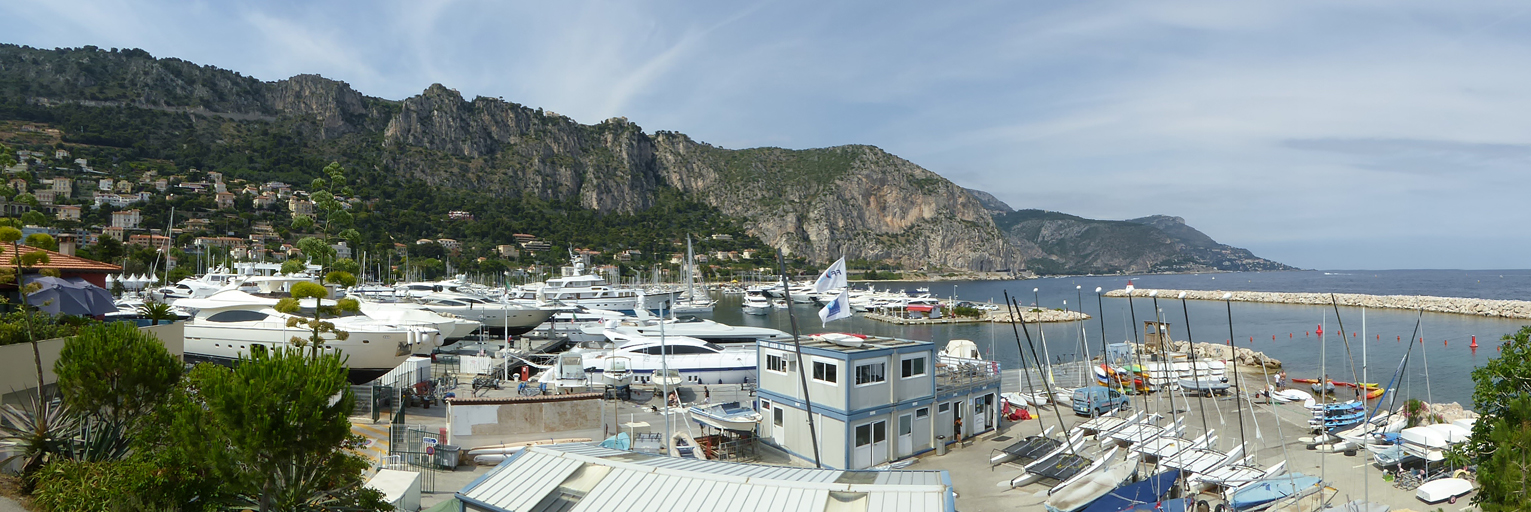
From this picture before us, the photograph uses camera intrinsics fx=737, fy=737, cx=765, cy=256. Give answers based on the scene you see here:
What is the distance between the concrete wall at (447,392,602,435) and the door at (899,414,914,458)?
6466 mm

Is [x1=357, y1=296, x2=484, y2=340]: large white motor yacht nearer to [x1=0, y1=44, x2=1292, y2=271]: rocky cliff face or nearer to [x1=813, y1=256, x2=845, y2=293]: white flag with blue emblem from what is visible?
[x1=813, y1=256, x2=845, y2=293]: white flag with blue emblem

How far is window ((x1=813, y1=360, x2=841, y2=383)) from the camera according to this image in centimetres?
1485

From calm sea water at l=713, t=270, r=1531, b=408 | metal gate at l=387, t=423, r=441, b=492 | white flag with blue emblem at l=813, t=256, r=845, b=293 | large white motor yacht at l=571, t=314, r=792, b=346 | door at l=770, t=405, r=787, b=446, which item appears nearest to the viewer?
metal gate at l=387, t=423, r=441, b=492

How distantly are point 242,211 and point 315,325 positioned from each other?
110 metres

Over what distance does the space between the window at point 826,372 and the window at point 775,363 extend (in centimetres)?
93

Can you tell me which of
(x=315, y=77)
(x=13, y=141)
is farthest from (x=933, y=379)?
(x=315, y=77)

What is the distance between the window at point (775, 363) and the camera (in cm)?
1609

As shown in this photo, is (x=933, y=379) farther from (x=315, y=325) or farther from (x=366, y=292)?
(x=366, y=292)

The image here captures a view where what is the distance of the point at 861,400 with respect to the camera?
14875 millimetres

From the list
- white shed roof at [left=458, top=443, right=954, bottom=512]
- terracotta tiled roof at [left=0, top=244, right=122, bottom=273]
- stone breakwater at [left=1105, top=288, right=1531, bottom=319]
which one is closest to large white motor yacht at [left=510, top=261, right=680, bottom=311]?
stone breakwater at [left=1105, top=288, right=1531, bottom=319]

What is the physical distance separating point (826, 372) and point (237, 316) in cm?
1971

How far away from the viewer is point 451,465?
45.3 ft

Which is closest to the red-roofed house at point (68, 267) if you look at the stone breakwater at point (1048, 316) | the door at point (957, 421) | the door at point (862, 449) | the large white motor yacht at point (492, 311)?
the door at point (862, 449)

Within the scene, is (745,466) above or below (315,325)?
below
